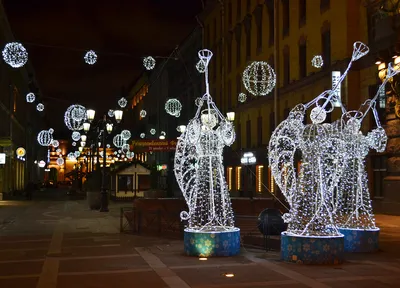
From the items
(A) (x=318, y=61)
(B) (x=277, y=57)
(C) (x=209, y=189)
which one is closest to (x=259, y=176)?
(B) (x=277, y=57)

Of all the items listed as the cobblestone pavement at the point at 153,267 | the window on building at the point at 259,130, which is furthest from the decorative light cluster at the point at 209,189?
the window on building at the point at 259,130

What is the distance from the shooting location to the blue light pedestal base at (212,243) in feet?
48.1

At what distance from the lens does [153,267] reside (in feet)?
44.3

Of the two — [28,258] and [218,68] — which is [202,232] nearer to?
[28,258]

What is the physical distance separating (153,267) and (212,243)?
1.86 meters

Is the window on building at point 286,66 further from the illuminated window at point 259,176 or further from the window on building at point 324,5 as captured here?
the illuminated window at point 259,176

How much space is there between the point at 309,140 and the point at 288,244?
2.67 metres

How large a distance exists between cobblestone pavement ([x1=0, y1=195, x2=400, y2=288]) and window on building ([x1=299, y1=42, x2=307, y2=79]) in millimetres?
21763

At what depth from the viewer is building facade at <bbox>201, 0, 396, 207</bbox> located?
108 ft

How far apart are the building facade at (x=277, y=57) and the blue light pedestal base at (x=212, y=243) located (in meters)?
12.2

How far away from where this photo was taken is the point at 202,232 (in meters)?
14.6

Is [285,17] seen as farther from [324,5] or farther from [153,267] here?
[153,267]

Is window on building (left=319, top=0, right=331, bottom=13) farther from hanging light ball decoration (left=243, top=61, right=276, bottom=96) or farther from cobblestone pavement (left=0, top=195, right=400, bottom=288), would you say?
cobblestone pavement (left=0, top=195, right=400, bottom=288)

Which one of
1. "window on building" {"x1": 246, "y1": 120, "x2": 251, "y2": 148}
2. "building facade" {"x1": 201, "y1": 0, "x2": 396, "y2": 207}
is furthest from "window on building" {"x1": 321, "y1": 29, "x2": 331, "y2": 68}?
"window on building" {"x1": 246, "y1": 120, "x2": 251, "y2": 148}
